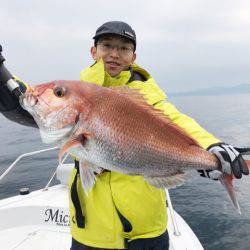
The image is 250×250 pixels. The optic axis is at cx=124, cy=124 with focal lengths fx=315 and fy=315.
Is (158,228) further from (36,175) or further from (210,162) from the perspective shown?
(36,175)

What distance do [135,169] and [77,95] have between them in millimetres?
763

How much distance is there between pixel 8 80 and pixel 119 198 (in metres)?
1.68

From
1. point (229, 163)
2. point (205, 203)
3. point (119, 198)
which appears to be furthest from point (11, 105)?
point (205, 203)

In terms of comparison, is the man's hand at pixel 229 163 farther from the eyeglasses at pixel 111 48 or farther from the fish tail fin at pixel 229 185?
the eyeglasses at pixel 111 48

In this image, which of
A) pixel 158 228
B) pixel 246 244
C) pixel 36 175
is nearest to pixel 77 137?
pixel 158 228

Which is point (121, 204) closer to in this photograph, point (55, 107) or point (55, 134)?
point (55, 134)

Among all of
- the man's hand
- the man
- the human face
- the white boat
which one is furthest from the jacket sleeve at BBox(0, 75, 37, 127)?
the white boat

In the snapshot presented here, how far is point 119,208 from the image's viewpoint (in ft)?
10.1

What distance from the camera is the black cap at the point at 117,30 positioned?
3250mm

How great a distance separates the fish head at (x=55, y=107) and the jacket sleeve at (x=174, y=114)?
69 cm

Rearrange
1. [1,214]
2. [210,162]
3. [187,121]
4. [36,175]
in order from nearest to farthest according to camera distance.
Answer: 1. [210,162]
2. [187,121]
3. [1,214]
4. [36,175]

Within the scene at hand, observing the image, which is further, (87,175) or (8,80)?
(8,80)

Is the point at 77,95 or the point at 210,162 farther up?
the point at 77,95

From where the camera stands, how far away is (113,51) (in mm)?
3338
